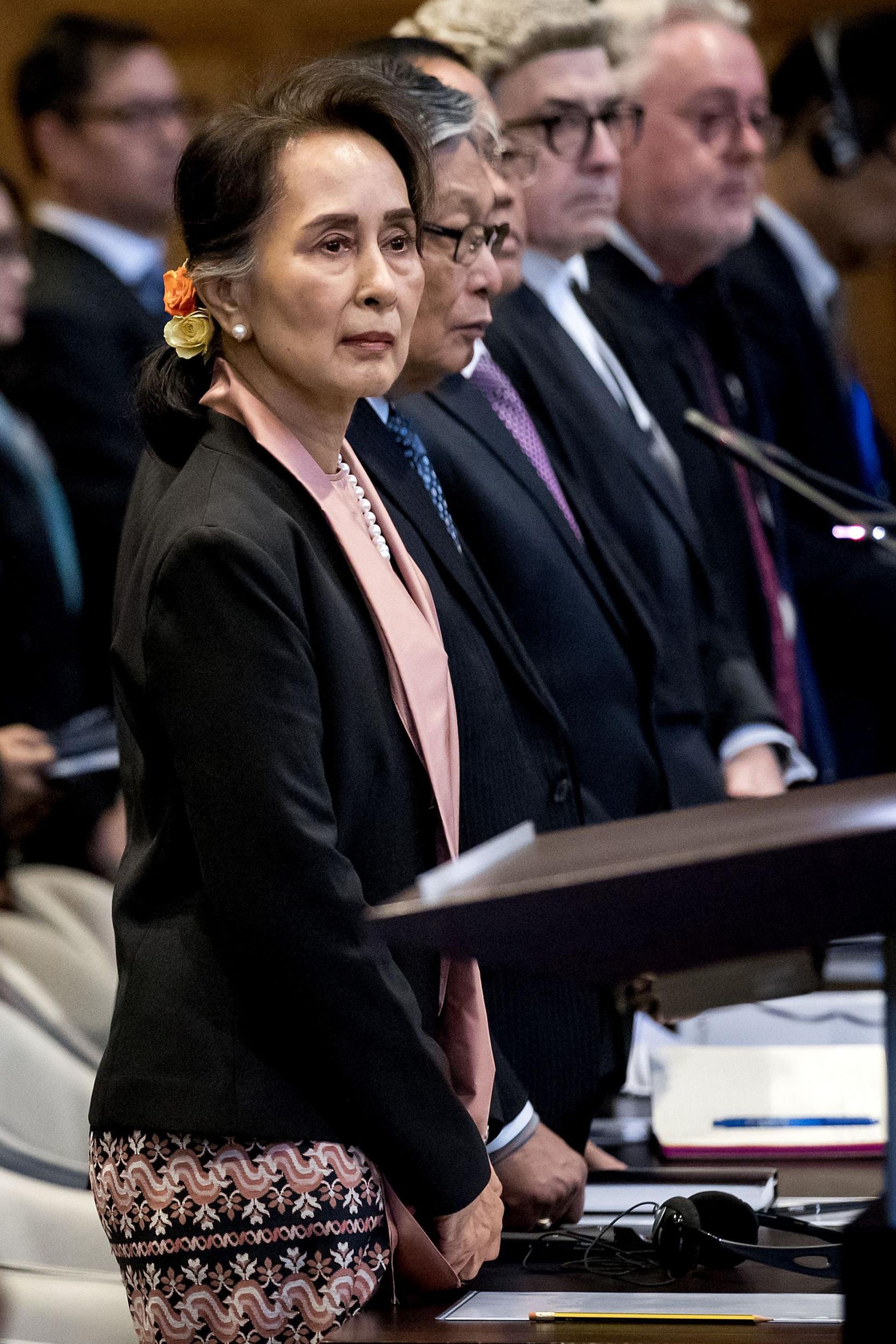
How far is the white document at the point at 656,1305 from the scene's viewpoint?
142cm

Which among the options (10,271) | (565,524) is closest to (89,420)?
(10,271)

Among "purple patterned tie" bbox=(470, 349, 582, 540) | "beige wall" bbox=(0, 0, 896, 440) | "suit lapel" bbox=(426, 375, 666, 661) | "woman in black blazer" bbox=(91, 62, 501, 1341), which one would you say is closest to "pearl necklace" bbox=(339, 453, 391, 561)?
"woman in black blazer" bbox=(91, 62, 501, 1341)

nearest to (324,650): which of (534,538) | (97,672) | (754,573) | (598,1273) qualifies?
(598,1273)

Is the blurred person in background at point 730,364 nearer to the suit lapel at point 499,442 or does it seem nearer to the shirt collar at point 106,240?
the suit lapel at point 499,442

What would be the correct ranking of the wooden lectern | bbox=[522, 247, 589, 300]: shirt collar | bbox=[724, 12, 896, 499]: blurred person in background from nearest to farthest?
the wooden lectern, bbox=[522, 247, 589, 300]: shirt collar, bbox=[724, 12, 896, 499]: blurred person in background

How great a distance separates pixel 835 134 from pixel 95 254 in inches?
66.1

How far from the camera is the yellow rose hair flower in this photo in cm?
162

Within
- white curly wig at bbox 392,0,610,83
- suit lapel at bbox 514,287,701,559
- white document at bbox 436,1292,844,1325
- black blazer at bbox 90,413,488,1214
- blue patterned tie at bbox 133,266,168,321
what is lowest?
white document at bbox 436,1292,844,1325

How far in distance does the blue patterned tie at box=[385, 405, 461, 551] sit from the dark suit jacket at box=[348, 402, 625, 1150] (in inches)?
0.8

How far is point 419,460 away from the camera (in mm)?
2029

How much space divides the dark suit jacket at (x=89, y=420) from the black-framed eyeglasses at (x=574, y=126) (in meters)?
1.20

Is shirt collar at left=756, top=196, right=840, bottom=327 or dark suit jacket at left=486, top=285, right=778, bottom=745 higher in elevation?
shirt collar at left=756, top=196, right=840, bottom=327

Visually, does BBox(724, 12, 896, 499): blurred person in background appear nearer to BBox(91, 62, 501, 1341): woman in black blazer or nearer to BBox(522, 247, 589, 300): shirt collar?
BBox(522, 247, 589, 300): shirt collar


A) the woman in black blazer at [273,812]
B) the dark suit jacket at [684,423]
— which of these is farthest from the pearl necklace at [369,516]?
the dark suit jacket at [684,423]
